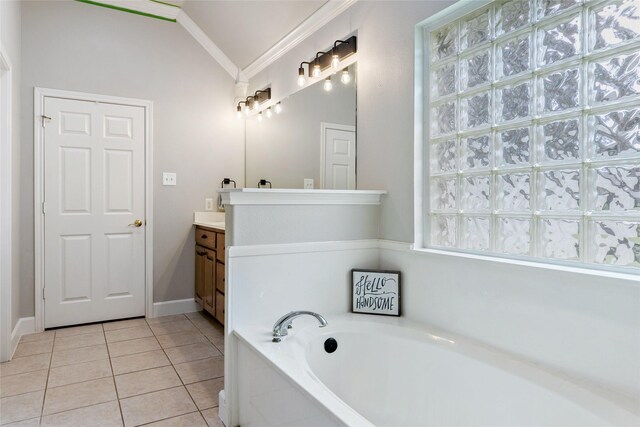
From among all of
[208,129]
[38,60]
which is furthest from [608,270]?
[38,60]

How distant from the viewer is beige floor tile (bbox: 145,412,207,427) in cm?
178

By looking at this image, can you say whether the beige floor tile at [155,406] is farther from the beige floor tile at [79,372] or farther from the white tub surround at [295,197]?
the white tub surround at [295,197]

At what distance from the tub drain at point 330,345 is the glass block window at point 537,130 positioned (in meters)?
0.71

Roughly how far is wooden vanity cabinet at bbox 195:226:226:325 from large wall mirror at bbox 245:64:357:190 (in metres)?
0.68

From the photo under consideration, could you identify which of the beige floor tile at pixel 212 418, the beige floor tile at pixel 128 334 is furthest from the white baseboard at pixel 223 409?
the beige floor tile at pixel 128 334

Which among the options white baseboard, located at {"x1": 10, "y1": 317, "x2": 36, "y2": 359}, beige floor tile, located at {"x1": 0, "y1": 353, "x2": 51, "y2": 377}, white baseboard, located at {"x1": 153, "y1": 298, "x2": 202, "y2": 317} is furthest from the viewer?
white baseboard, located at {"x1": 153, "y1": 298, "x2": 202, "y2": 317}

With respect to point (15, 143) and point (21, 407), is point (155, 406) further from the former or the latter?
point (15, 143)

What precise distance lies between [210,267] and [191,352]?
2.43 feet

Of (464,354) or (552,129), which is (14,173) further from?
(552,129)

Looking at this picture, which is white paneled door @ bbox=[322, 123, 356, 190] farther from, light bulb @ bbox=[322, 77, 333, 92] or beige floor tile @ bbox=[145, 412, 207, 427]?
beige floor tile @ bbox=[145, 412, 207, 427]

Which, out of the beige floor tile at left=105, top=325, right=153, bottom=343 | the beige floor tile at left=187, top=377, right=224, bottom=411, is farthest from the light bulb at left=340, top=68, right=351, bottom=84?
the beige floor tile at left=105, top=325, right=153, bottom=343

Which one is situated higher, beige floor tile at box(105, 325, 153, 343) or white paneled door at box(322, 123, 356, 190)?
white paneled door at box(322, 123, 356, 190)

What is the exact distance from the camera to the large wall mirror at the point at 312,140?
250 centimetres

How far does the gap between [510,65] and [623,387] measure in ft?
4.02
